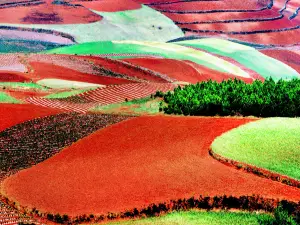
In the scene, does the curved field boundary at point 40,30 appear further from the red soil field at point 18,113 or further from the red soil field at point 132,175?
the red soil field at point 132,175

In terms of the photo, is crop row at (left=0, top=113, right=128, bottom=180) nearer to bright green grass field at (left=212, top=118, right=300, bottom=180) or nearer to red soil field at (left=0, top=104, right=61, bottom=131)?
red soil field at (left=0, top=104, right=61, bottom=131)

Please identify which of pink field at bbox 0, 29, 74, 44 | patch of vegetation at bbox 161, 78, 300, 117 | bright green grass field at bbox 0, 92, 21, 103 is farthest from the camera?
pink field at bbox 0, 29, 74, 44

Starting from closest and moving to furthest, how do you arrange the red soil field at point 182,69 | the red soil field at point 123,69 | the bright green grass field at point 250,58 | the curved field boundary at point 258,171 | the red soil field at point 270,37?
the curved field boundary at point 258,171 → the red soil field at point 123,69 → the red soil field at point 182,69 → the bright green grass field at point 250,58 → the red soil field at point 270,37

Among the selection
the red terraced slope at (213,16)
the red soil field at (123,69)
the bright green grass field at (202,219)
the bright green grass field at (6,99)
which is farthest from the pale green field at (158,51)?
the bright green grass field at (202,219)

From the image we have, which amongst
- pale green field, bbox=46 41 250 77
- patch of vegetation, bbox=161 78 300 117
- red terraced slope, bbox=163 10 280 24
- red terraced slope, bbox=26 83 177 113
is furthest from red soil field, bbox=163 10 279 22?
patch of vegetation, bbox=161 78 300 117

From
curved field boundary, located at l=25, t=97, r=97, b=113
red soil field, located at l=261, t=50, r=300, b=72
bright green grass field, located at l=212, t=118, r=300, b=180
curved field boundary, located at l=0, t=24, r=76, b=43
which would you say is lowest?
red soil field, located at l=261, t=50, r=300, b=72

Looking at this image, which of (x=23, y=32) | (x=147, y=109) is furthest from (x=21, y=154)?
(x=23, y=32)
